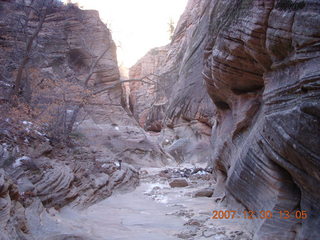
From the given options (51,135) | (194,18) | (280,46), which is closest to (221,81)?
(280,46)

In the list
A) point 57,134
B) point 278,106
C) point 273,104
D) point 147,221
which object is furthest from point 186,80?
point 278,106

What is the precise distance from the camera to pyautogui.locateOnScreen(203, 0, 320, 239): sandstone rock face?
319cm

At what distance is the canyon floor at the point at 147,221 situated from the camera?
13.8ft

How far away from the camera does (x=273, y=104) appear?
163 inches

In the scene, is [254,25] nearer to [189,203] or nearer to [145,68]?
[189,203]

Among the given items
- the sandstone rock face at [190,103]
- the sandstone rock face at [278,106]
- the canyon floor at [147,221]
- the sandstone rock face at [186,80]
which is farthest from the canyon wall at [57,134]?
the sandstone rock face at [186,80]

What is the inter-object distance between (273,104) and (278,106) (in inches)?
7.8

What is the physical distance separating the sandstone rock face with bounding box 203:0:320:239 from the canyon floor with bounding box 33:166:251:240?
60 cm

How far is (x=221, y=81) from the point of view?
6.42 metres

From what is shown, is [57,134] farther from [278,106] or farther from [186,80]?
[186,80]
